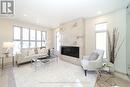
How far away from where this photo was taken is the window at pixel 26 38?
6.26 metres

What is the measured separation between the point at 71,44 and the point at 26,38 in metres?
3.37

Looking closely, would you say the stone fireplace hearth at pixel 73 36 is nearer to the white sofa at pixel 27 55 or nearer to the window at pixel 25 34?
the white sofa at pixel 27 55

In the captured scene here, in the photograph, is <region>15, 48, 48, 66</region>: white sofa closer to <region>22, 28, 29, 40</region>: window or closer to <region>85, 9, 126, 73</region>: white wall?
<region>22, 28, 29, 40</region>: window

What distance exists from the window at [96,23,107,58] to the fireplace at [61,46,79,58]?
1252 millimetres

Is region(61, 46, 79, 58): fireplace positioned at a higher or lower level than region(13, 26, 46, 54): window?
lower

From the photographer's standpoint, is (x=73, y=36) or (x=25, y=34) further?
(x=25, y=34)

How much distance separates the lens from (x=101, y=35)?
4.79 metres

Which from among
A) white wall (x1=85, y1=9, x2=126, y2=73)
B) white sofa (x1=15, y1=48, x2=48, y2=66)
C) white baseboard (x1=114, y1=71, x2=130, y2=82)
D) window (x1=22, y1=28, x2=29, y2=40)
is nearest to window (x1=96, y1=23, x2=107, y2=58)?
white wall (x1=85, y1=9, x2=126, y2=73)

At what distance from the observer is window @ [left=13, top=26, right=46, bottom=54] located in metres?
6.26

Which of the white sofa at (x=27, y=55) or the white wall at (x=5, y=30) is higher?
the white wall at (x=5, y=30)

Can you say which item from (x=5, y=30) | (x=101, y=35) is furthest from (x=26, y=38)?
(x=101, y=35)

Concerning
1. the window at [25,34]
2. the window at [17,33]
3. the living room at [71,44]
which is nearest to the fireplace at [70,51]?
the living room at [71,44]

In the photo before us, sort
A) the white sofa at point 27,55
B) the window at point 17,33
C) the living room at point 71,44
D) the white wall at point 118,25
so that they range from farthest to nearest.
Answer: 1. the window at point 17,33
2. the white sofa at point 27,55
3. the white wall at point 118,25
4. the living room at point 71,44

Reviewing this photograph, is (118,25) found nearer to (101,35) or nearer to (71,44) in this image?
(101,35)
